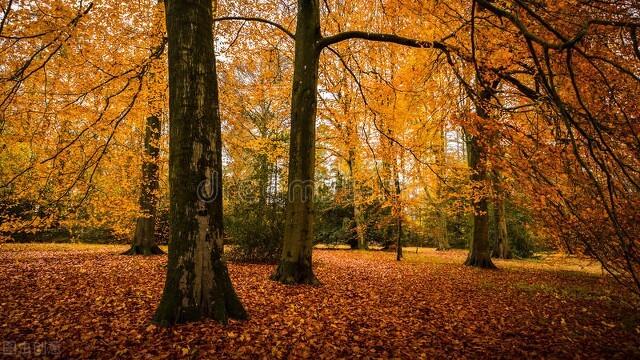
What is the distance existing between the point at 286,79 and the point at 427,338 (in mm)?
13148

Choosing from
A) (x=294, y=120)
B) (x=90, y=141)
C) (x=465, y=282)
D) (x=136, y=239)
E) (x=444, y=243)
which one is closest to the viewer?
(x=90, y=141)

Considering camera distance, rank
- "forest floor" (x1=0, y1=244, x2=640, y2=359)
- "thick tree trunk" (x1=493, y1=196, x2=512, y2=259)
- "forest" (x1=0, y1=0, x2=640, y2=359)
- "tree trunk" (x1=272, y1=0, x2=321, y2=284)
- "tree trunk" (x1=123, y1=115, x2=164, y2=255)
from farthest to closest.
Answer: "thick tree trunk" (x1=493, y1=196, x2=512, y2=259), "tree trunk" (x1=123, y1=115, x2=164, y2=255), "tree trunk" (x1=272, y1=0, x2=321, y2=284), "forest" (x1=0, y1=0, x2=640, y2=359), "forest floor" (x1=0, y1=244, x2=640, y2=359)

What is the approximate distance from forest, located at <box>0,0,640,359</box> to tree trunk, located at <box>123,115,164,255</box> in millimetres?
69

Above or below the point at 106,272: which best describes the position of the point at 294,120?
above

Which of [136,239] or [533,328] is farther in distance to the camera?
[136,239]

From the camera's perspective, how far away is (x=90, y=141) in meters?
7.00

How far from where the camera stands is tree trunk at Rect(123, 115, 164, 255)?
1139 cm

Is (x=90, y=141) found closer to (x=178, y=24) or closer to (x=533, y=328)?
(x=178, y=24)

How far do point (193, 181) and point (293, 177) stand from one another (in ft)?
11.4

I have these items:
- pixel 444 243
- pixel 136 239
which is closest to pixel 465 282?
pixel 136 239
